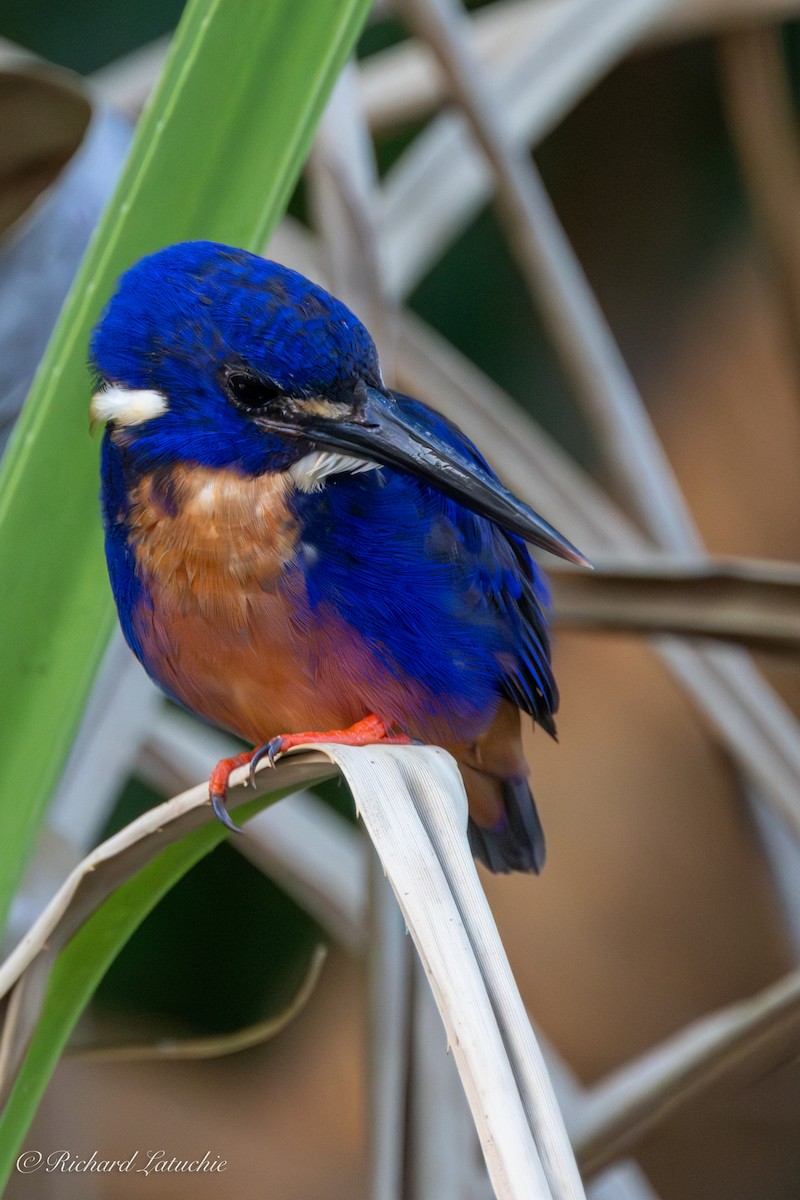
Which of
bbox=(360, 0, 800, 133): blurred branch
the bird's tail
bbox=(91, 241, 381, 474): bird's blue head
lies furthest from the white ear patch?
bbox=(360, 0, 800, 133): blurred branch

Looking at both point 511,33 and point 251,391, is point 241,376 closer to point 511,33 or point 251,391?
point 251,391

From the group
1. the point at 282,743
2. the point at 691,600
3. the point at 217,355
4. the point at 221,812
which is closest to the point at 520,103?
the point at 691,600

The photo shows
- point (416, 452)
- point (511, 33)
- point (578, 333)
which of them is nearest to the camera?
point (416, 452)

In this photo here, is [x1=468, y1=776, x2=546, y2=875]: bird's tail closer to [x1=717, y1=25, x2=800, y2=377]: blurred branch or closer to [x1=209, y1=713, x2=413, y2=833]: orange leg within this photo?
[x1=209, y1=713, x2=413, y2=833]: orange leg

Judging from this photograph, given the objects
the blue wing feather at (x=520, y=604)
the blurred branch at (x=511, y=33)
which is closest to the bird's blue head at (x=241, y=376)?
the blue wing feather at (x=520, y=604)

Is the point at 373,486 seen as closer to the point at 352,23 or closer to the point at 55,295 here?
the point at 352,23
